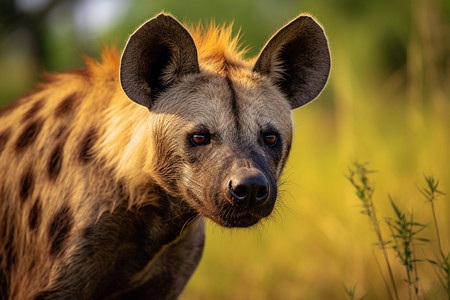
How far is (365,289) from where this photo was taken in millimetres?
3877

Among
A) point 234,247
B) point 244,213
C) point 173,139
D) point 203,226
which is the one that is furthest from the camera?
point 234,247

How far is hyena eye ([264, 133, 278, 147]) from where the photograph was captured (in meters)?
2.56

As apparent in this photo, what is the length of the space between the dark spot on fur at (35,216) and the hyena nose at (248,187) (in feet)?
3.22

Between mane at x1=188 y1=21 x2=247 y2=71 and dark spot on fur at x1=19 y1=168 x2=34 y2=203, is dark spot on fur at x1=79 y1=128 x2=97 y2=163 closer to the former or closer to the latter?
dark spot on fur at x1=19 y1=168 x2=34 y2=203

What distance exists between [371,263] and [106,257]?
2.14 metres

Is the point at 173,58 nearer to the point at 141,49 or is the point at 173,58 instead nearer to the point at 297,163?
the point at 141,49

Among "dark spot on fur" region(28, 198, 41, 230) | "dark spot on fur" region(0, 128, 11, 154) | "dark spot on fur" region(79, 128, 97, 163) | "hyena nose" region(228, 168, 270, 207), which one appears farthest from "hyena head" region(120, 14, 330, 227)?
"dark spot on fur" region(0, 128, 11, 154)

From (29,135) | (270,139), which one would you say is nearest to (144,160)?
(270,139)

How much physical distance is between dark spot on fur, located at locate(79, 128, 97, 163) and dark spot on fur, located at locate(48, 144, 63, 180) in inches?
4.9

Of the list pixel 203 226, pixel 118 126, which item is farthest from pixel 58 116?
pixel 203 226

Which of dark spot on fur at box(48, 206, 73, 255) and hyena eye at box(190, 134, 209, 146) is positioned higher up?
hyena eye at box(190, 134, 209, 146)

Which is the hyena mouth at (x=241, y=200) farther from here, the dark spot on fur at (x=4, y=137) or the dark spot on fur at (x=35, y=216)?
the dark spot on fur at (x=4, y=137)

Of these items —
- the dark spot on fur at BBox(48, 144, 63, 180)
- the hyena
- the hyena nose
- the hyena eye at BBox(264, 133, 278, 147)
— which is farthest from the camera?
the dark spot on fur at BBox(48, 144, 63, 180)

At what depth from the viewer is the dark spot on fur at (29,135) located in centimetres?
287
